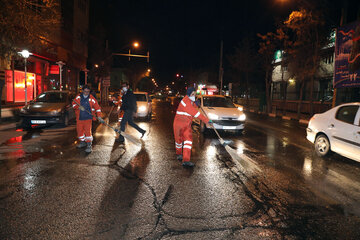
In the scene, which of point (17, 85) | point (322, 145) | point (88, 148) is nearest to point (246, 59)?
point (17, 85)

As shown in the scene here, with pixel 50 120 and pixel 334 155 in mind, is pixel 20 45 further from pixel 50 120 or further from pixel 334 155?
pixel 334 155

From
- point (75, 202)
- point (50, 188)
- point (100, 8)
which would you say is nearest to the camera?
point (75, 202)

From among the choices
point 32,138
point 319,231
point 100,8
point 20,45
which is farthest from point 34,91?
point 100,8

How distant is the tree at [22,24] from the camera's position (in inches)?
396

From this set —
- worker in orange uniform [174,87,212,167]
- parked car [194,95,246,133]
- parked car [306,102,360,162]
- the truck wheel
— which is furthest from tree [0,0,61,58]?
the truck wheel

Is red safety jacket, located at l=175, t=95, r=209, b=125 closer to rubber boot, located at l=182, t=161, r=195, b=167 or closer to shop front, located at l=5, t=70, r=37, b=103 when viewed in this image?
rubber boot, located at l=182, t=161, r=195, b=167

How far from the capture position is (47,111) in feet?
36.4

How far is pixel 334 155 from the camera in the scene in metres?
7.48

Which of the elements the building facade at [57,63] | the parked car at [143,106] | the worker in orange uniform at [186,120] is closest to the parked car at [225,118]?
the worker in orange uniform at [186,120]

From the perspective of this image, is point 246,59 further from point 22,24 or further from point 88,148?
point 88,148

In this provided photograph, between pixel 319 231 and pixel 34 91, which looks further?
pixel 34 91

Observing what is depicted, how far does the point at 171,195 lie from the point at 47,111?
28.2ft

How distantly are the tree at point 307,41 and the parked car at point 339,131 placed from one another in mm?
12349

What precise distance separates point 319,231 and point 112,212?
2588 mm
